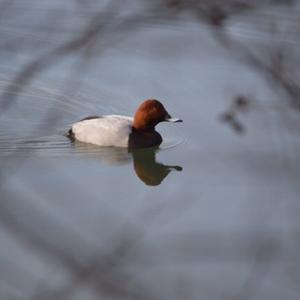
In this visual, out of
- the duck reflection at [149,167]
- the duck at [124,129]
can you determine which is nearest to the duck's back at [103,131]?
the duck at [124,129]

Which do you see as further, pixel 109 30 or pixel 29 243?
pixel 109 30

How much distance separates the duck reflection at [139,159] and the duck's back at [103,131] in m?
0.05

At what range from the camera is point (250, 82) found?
665 cm

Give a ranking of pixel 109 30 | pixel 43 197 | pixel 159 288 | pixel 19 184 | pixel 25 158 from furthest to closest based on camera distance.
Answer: pixel 25 158
pixel 19 184
pixel 43 197
pixel 159 288
pixel 109 30

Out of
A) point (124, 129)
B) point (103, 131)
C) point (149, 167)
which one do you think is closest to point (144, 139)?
point (124, 129)

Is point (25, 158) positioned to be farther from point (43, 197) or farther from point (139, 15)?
point (139, 15)

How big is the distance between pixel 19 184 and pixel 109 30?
3.33 meters

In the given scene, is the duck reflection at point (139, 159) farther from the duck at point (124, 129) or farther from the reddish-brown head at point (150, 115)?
the reddish-brown head at point (150, 115)

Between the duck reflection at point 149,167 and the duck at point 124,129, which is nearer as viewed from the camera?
the duck reflection at point 149,167

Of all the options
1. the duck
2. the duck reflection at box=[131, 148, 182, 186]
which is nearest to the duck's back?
the duck

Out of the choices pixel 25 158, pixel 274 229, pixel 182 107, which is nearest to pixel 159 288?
pixel 274 229

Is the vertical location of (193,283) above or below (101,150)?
above

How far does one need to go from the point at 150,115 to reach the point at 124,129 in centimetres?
19

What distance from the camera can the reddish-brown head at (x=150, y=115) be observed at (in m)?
6.29
